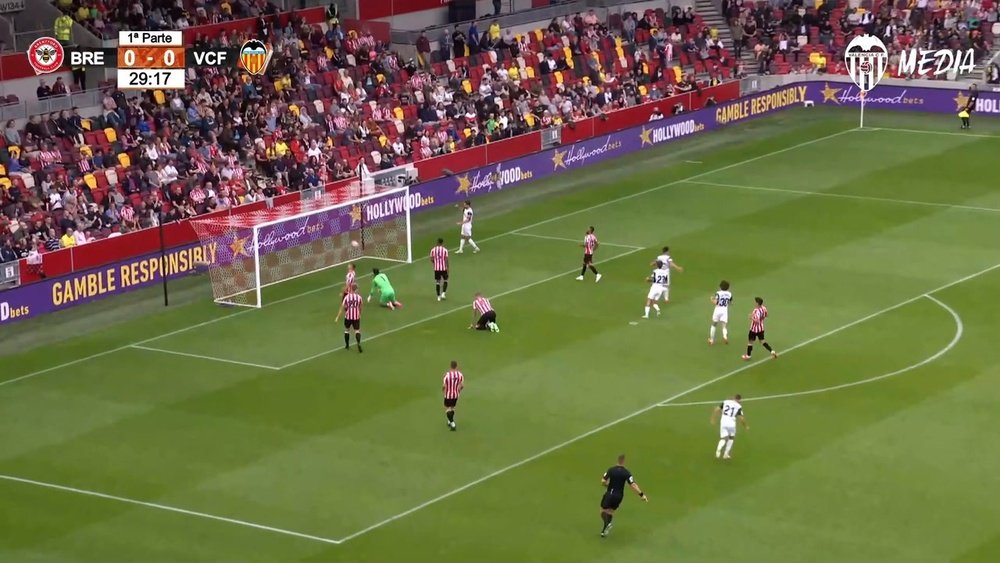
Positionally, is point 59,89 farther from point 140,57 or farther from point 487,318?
point 487,318

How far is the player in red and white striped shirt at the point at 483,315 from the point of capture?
43.0m

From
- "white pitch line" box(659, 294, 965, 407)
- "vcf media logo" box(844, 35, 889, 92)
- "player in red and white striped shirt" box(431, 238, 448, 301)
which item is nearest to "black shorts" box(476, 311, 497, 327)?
Answer: "player in red and white striped shirt" box(431, 238, 448, 301)

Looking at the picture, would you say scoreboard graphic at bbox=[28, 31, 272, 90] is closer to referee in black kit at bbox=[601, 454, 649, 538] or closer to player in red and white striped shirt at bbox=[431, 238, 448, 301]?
player in red and white striped shirt at bbox=[431, 238, 448, 301]

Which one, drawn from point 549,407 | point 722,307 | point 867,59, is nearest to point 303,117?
point 722,307

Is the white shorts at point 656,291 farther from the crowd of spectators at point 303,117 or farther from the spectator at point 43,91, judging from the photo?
the spectator at point 43,91

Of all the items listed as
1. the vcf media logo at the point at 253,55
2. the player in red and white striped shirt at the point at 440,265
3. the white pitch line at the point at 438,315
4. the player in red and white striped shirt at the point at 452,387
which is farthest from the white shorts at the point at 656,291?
the vcf media logo at the point at 253,55

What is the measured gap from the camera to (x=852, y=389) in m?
38.1

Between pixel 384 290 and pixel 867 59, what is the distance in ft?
124

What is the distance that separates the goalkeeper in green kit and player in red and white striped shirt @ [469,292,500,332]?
3224 mm

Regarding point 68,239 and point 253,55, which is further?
point 253,55

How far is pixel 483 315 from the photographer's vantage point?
4303cm

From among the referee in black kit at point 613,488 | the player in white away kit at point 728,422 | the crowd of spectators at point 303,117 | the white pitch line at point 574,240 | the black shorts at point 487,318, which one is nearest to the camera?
the referee in black kit at point 613,488

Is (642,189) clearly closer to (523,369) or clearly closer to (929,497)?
(523,369)

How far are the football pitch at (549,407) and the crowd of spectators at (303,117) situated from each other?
14.8 ft
